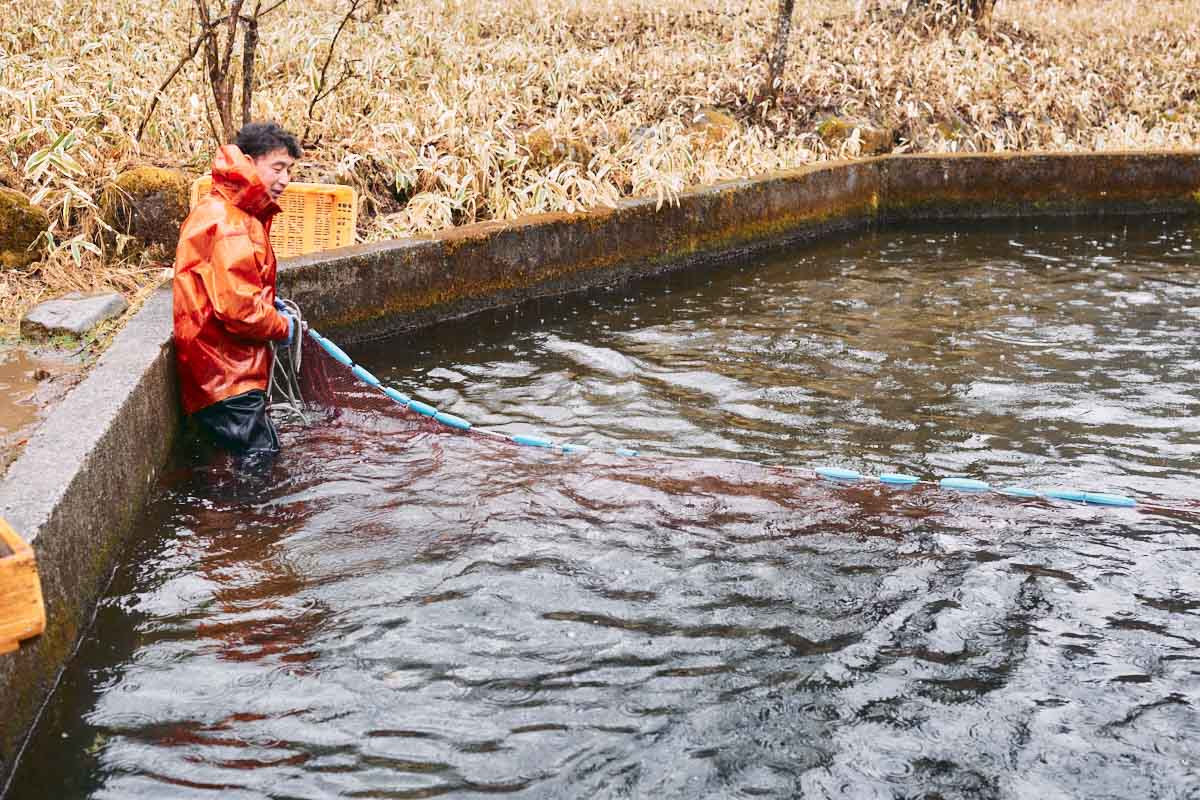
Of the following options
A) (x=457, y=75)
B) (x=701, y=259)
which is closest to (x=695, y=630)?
(x=701, y=259)

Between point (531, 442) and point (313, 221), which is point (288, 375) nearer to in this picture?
point (531, 442)

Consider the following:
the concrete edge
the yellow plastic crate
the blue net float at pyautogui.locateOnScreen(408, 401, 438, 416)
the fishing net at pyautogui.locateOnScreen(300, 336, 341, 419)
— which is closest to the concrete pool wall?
the concrete edge

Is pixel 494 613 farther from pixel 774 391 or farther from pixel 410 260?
pixel 410 260

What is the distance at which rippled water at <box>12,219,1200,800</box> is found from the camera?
11.6ft

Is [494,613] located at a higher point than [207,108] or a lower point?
lower

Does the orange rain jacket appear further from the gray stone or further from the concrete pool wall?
the gray stone

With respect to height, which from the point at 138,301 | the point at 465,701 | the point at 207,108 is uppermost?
the point at 207,108

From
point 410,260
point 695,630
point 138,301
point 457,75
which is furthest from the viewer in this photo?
point 457,75

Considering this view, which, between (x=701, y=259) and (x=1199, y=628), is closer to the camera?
(x=1199, y=628)

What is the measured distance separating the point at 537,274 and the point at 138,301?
10.00 ft

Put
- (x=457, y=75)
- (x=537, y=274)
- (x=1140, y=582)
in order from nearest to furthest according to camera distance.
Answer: (x=1140, y=582) < (x=537, y=274) < (x=457, y=75)

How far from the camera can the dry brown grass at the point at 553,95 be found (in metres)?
8.99

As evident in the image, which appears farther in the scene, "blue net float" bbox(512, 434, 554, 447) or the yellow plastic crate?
the yellow plastic crate

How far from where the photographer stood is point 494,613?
14.3ft
